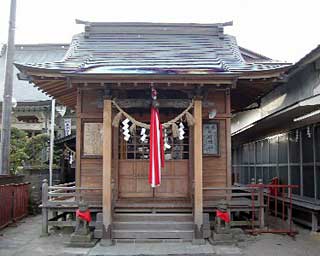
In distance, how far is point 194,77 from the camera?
916cm

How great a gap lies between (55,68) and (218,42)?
649cm

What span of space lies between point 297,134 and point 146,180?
15.6ft

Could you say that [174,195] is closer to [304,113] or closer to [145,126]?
[145,126]

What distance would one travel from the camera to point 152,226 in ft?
31.7

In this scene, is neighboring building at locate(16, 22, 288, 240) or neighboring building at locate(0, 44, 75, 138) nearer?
neighboring building at locate(16, 22, 288, 240)

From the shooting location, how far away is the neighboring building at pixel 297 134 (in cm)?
1011

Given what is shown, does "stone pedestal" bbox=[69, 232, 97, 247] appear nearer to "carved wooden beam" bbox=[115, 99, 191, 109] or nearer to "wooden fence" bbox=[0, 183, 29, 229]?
"carved wooden beam" bbox=[115, 99, 191, 109]

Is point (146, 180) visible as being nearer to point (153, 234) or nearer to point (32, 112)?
point (153, 234)

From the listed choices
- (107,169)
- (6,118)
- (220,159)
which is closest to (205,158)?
(220,159)

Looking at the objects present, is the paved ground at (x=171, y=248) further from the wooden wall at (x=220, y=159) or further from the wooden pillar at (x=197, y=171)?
the wooden wall at (x=220, y=159)

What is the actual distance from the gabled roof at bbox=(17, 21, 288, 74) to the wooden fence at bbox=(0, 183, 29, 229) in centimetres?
408

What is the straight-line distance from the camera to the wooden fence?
1161 cm

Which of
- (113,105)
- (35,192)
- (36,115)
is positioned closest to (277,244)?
(113,105)

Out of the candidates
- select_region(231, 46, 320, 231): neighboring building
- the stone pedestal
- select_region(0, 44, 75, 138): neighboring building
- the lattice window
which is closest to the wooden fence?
the stone pedestal
